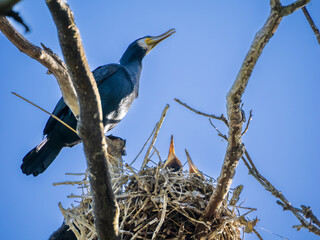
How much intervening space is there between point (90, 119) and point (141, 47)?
3821mm

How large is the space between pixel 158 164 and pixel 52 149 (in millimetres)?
1909

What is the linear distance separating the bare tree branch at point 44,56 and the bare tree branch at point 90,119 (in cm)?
87

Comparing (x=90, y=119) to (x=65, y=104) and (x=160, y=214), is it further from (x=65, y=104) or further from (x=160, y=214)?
(x=65, y=104)

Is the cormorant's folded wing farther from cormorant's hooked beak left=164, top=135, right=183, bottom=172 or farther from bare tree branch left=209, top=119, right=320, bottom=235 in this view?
bare tree branch left=209, top=119, right=320, bottom=235

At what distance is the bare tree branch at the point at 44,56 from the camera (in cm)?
254

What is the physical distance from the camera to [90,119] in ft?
5.40

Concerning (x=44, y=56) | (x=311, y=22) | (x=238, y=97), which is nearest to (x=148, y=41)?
(x=44, y=56)

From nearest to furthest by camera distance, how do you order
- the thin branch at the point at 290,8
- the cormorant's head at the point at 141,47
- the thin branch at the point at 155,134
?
the thin branch at the point at 290,8 < the thin branch at the point at 155,134 < the cormorant's head at the point at 141,47

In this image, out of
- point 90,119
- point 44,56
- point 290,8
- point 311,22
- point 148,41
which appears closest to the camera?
point 90,119

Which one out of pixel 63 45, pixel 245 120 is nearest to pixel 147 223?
pixel 245 120

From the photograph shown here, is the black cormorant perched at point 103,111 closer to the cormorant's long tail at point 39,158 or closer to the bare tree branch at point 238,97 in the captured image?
the cormorant's long tail at point 39,158

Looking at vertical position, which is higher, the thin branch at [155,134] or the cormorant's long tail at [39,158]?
the cormorant's long tail at [39,158]

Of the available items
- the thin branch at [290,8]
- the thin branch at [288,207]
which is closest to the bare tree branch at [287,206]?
the thin branch at [288,207]

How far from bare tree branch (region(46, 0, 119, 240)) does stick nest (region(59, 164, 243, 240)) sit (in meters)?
0.52
